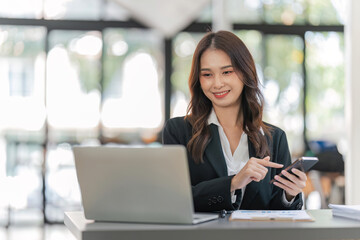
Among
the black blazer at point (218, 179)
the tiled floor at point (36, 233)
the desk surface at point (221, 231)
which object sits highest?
the black blazer at point (218, 179)

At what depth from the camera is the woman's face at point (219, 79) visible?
253 centimetres

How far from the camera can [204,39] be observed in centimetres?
261

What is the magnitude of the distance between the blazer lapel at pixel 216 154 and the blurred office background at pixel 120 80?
220 inches

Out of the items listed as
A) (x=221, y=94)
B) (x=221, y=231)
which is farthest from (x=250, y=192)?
(x=221, y=231)

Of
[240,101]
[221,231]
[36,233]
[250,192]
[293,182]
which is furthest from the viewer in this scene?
[36,233]

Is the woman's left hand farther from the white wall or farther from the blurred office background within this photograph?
the blurred office background

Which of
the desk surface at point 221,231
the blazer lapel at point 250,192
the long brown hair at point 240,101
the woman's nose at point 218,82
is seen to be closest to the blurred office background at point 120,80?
the long brown hair at point 240,101

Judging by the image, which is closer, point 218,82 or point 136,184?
point 136,184

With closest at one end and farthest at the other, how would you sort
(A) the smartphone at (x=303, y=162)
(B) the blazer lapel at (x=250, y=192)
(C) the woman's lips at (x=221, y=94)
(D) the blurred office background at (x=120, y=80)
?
(A) the smartphone at (x=303, y=162) < (B) the blazer lapel at (x=250, y=192) < (C) the woman's lips at (x=221, y=94) < (D) the blurred office background at (x=120, y=80)

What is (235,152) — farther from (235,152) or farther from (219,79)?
(219,79)

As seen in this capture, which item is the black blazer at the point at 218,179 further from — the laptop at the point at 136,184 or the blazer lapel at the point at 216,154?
the laptop at the point at 136,184

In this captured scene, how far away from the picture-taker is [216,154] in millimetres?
2486

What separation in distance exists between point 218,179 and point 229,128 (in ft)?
1.36

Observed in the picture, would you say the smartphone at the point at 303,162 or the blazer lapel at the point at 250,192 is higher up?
the smartphone at the point at 303,162
